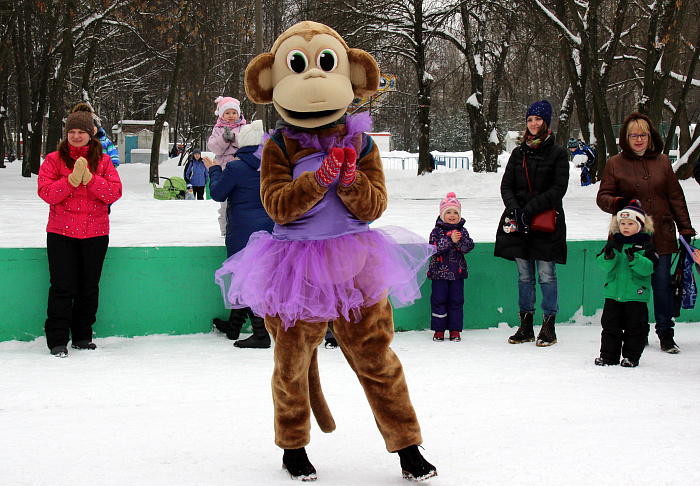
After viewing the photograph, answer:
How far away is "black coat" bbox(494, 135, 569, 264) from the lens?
18.6 feet

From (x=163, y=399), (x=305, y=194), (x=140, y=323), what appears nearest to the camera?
(x=305, y=194)

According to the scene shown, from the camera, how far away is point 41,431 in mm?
3746

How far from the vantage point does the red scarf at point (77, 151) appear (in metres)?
5.46

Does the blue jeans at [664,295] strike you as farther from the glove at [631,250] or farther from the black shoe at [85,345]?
the black shoe at [85,345]

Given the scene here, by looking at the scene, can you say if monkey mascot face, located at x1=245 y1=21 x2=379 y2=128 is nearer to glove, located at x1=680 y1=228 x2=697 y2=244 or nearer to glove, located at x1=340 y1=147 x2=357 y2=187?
glove, located at x1=340 y1=147 x2=357 y2=187

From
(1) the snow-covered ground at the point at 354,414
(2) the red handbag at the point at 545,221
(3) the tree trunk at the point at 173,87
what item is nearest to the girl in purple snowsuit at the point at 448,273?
(1) the snow-covered ground at the point at 354,414

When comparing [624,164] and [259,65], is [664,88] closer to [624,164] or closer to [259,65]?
[624,164]

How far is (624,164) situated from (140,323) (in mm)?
3880

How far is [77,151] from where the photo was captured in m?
5.48

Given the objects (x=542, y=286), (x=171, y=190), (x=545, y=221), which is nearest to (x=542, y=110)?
Result: (x=545, y=221)

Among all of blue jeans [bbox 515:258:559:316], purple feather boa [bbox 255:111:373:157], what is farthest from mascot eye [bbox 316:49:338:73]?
blue jeans [bbox 515:258:559:316]

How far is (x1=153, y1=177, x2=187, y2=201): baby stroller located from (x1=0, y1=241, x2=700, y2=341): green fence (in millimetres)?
10392

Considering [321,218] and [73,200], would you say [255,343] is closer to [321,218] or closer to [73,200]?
[73,200]

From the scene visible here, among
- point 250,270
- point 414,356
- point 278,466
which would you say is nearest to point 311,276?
point 250,270
